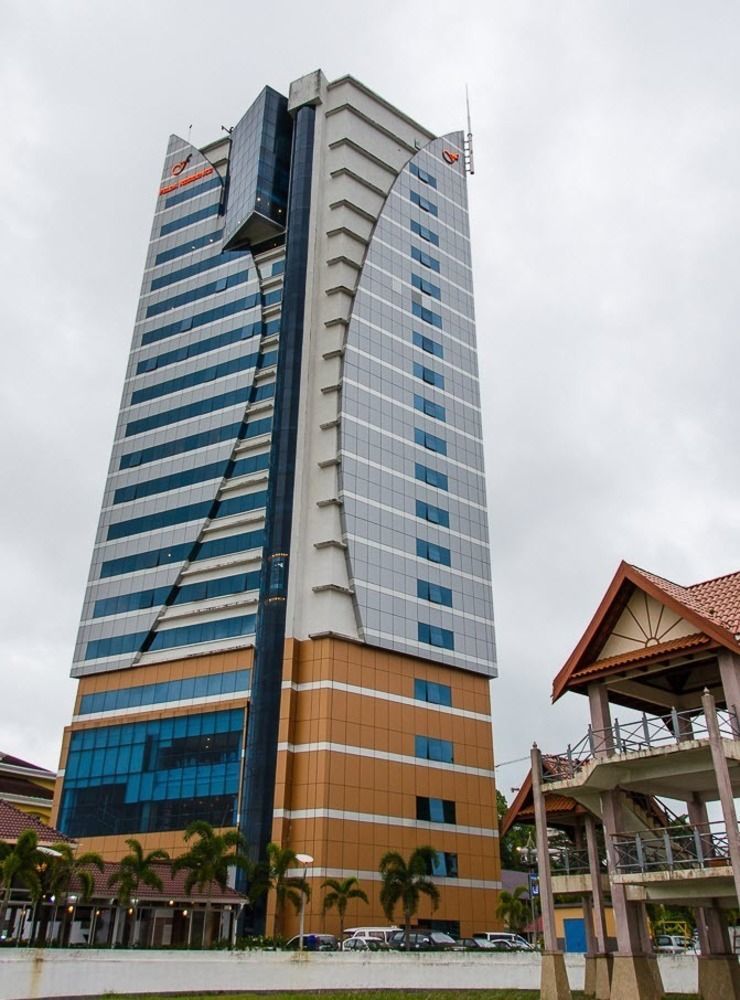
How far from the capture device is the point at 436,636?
2886 inches

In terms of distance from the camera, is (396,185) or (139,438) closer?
(139,438)

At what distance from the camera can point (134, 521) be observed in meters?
79.4

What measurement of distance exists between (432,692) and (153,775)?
74.8 feet

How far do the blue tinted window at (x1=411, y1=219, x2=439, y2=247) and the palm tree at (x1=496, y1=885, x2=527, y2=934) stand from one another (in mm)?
62319

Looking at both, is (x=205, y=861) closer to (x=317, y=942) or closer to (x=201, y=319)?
(x=317, y=942)

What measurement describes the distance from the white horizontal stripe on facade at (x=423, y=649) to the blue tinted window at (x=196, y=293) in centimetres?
3856

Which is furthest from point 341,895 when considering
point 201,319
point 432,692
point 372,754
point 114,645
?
point 201,319

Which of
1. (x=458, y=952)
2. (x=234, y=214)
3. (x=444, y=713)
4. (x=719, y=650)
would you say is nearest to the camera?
(x=719, y=650)

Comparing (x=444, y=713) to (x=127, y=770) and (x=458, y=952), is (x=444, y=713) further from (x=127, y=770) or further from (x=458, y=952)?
(x=458, y=952)

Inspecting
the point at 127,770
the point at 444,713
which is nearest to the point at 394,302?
the point at 444,713

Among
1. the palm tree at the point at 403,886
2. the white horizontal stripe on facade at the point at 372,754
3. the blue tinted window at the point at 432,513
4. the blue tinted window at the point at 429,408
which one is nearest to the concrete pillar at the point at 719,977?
the palm tree at the point at 403,886

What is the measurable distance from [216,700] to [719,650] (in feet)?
152

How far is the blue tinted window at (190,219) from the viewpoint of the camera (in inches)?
3703

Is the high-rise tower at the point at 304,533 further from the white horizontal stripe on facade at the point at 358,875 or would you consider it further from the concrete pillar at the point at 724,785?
the concrete pillar at the point at 724,785
